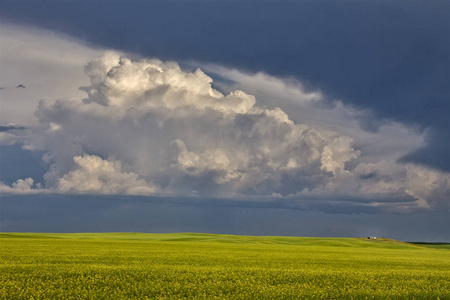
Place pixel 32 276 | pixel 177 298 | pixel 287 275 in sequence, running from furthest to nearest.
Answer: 1. pixel 287 275
2. pixel 32 276
3. pixel 177 298

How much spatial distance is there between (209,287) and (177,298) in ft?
10.8

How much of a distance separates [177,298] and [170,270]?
10147 millimetres

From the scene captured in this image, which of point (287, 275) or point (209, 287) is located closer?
point (209, 287)

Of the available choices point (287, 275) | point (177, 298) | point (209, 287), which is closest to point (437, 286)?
point (287, 275)

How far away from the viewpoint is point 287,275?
90.1 feet

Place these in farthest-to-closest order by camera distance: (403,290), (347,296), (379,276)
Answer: (379,276), (403,290), (347,296)

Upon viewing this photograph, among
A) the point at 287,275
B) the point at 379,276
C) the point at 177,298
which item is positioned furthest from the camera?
the point at 379,276

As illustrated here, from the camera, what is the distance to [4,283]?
20.9m

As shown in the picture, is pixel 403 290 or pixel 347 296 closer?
pixel 347 296

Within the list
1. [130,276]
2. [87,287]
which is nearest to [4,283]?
[87,287]

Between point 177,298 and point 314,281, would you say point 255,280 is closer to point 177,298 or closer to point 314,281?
point 314,281

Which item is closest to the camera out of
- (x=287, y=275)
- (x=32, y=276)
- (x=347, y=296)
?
(x=347, y=296)

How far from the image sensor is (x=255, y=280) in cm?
2483

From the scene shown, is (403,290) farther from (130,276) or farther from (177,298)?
(130,276)
